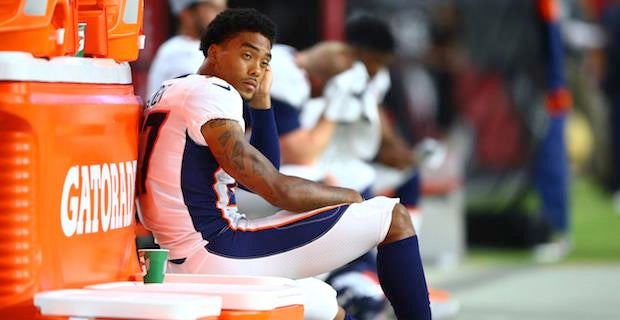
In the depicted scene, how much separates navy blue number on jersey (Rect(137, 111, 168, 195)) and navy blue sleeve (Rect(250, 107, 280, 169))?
2.01ft

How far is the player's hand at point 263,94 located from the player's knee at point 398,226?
0.67 meters

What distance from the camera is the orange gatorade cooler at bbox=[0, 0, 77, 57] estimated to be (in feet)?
12.5

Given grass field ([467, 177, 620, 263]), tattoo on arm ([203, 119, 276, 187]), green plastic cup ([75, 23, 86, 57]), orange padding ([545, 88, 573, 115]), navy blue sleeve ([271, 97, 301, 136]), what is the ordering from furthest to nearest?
grass field ([467, 177, 620, 263]) → orange padding ([545, 88, 573, 115]) → navy blue sleeve ([271, 97, 301, 136]) → tattoo on arm ([203, 119, 276, 187]) → green plastic cup ([75, 23, 86, 57])

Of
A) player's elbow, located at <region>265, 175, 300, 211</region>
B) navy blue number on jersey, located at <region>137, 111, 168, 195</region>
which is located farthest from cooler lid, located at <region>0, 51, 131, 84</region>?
player's elbow, located at <region>265, 175, 300, 211</region>

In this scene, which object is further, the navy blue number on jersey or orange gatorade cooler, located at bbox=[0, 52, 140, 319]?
the navy blue number on jersey

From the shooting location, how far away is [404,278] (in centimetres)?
484

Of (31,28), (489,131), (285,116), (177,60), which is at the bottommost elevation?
(489,131)

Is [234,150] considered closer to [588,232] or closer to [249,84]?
[249,84]

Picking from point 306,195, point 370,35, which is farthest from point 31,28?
point 370,35

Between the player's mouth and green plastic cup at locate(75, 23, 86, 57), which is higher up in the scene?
green plastic cup at locate(75, 23, 86, 57)

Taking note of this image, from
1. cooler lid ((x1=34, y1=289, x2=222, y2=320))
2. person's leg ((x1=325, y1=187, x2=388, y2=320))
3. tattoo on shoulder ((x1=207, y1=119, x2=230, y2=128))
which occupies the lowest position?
person's leg ((x1=325, y1=187, x2=388, y2=320))

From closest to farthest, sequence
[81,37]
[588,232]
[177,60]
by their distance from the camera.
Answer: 1. [81,37]
2. [177,60]
3. [588,232]

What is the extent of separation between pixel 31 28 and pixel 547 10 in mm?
7616

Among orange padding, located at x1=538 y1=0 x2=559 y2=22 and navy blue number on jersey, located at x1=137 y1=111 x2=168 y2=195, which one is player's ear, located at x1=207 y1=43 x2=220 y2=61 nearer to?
navy blue number on jersey, located at x1=137 y1=111 x2=168 y2=195
